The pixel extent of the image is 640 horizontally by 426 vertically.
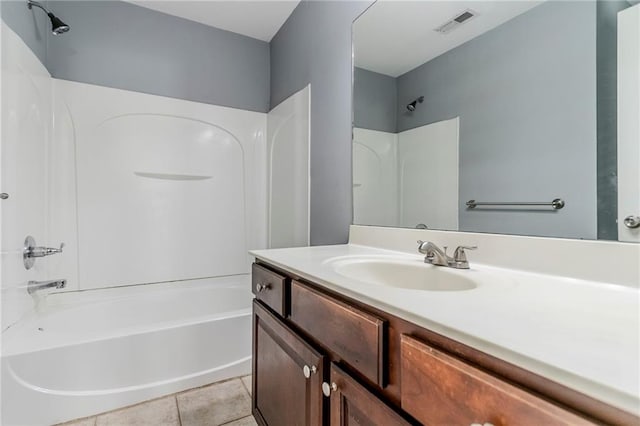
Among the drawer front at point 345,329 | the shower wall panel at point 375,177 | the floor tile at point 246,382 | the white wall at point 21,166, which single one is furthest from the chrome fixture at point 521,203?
the white wall at point 21,166

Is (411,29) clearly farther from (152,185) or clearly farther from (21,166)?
(21,166)

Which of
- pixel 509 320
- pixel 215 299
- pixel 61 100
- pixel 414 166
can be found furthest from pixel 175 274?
pixel 509 320

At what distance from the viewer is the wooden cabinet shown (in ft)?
1.16

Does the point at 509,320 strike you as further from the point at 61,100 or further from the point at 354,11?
the point at 61,100

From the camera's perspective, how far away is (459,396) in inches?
16.7

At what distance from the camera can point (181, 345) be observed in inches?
66.7

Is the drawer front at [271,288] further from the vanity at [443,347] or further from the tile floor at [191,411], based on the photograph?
the tile floor at [191,411]

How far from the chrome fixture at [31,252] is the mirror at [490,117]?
181 centimetres

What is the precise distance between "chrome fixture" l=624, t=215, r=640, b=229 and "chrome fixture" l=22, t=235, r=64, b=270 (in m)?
2.50

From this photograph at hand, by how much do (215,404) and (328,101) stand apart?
70.1 inches

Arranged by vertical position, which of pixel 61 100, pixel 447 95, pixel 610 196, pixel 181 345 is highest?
pixel 61 100

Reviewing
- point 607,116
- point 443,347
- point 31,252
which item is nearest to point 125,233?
point 31,252

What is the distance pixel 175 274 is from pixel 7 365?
1.06 meters

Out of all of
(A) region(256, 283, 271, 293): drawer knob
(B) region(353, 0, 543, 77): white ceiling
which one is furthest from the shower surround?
(A) region(256, 283, 271, 293): drawer knob
